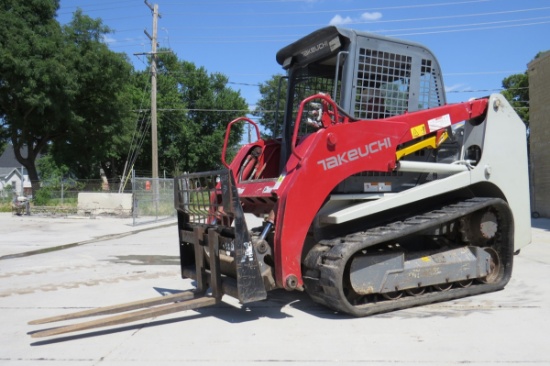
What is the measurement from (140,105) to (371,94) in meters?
43.1

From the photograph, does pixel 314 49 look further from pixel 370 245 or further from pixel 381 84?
pixel 370 245

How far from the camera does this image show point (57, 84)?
29.5m

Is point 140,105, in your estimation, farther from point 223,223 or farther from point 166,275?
point 223,223

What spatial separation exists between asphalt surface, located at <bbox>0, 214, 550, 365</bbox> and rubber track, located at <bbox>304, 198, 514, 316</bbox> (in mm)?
128

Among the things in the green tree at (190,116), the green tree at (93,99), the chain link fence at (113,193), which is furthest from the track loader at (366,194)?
the green tree at (190,116)

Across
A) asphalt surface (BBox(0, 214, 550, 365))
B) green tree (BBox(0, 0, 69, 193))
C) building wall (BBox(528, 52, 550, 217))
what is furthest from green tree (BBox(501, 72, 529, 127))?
asphalt surface (BBox(0, 214, 550, 365))

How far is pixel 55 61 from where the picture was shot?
29031 mm

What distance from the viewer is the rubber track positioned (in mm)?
→ 5301

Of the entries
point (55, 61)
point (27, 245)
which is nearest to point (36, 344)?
point (27, 245)

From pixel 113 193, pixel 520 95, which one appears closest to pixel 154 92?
pixel 113 193

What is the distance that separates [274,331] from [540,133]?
18346 millimetres

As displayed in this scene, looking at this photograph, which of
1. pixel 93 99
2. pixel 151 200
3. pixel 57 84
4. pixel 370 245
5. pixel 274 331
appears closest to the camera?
pixel 274 331

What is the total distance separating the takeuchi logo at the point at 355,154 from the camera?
5531mm

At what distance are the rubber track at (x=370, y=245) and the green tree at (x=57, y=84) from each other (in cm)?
2708
